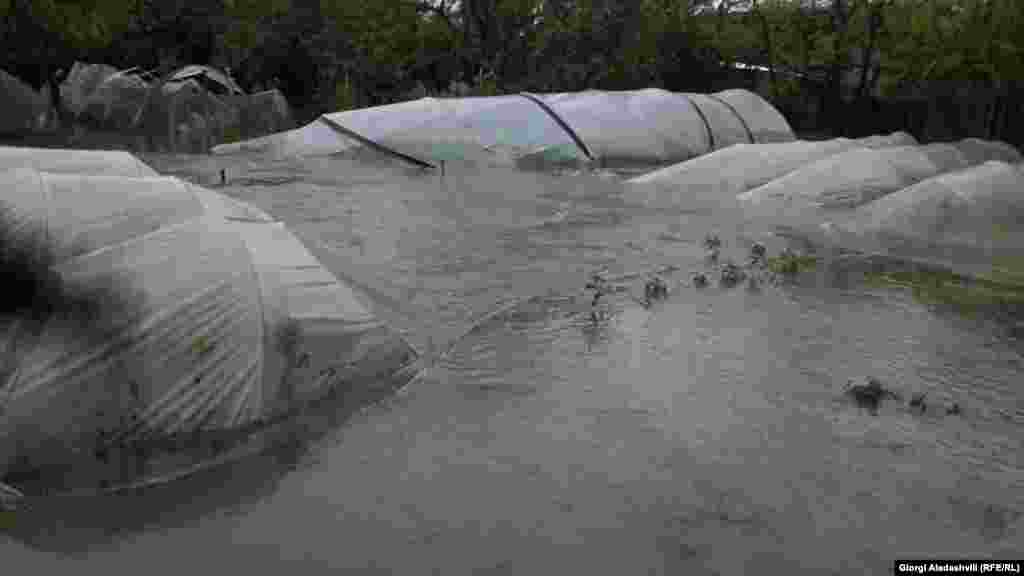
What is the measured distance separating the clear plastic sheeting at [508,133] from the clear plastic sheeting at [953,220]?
507 centimetres

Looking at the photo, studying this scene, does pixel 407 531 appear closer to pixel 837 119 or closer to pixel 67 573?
pixel 67 573

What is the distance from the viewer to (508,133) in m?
13.6

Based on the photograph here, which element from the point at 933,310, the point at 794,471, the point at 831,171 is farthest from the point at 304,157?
the point at 794,471

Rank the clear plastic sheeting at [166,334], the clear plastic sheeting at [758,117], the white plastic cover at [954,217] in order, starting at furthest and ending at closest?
the clear plastic sheeting at [758,117] < the white plastic cover at [954,217] < the clear plastic sheeting at [166,334]

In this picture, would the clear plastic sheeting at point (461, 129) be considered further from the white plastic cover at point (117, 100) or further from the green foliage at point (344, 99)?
the green foliage at point (344, 99)

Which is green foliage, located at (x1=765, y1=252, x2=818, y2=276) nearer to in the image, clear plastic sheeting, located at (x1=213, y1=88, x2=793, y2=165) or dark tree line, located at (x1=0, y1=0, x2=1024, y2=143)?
clear plastic sheeting, located at (x1=213, y1=88, x2=793, y2=165)

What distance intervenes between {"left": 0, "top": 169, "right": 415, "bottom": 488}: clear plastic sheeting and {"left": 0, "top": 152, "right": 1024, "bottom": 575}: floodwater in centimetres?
26

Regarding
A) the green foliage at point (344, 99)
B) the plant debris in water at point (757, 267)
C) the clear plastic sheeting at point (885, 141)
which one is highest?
the green foliage at point (344, 99)

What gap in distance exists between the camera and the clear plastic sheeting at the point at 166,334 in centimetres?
364

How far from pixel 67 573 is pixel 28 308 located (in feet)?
3.64

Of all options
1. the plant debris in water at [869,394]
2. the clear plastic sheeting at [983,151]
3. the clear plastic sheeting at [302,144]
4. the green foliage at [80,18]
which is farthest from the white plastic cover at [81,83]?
the plant debris in water at [869,394]

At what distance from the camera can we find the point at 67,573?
3.17 m

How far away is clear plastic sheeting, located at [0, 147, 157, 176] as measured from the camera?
15.0 ft

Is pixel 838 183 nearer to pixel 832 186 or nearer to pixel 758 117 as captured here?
pixel 832 186
